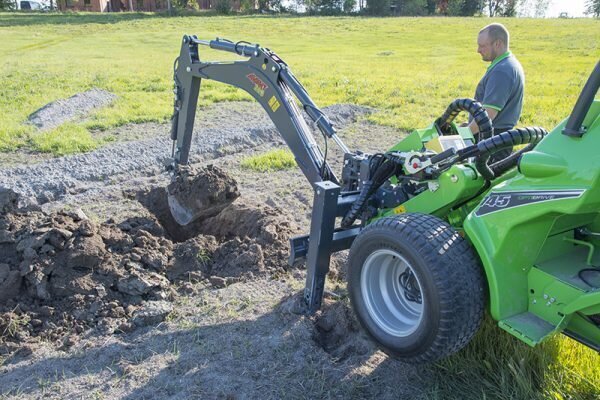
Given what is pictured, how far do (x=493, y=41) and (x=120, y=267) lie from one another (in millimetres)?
3802

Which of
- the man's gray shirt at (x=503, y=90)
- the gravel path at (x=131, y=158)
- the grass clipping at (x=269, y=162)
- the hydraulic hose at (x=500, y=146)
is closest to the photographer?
the hydraulic hose at (x=500, y=146)

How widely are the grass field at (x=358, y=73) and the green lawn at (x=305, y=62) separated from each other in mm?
52

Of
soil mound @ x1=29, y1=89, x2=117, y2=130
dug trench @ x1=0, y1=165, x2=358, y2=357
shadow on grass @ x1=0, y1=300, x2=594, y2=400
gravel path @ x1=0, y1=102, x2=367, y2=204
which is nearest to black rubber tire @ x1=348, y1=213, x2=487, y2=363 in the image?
shadow on grass @ x1=0, y1=300, x2=594, y2=400

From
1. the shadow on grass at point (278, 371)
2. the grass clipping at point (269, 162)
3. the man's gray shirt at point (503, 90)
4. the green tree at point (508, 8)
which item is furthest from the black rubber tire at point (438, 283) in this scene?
the green tree at point (508, 8)

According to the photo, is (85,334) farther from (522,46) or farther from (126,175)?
(522,46)

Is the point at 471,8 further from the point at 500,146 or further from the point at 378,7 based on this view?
the point at 500,146

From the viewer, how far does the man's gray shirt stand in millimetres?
4742

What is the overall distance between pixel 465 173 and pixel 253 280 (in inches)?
81.1

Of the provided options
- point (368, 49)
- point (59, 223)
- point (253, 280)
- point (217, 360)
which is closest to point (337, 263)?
point (253, 280)

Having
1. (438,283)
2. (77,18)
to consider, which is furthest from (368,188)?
(77,18)

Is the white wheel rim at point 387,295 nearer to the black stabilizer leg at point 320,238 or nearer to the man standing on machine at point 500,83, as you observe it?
the black stabilizer leg at point 320,238

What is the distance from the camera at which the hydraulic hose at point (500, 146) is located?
3012mm

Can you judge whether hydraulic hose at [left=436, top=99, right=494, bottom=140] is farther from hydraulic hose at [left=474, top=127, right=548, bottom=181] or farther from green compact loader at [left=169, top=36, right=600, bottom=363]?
hydraulic hose at [left=474, top=127, right=548, bottom=181]

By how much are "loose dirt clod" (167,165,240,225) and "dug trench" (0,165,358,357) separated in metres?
0.01
